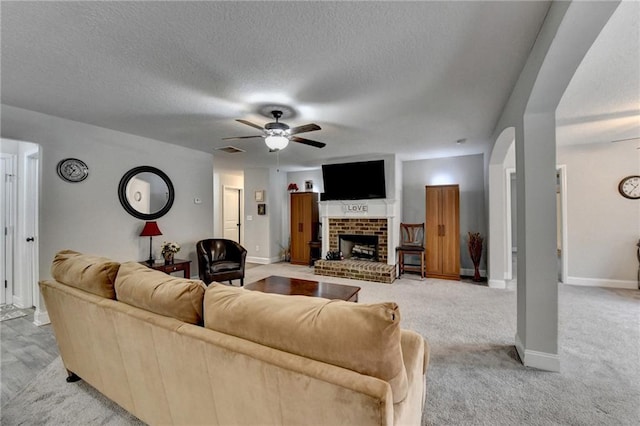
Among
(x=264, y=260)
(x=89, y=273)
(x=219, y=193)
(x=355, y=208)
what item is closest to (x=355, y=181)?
(x=355, y=208)

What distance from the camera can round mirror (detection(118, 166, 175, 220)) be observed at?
388 cm

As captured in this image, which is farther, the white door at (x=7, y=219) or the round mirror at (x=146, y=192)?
the round mirror at (x=146, y=192)

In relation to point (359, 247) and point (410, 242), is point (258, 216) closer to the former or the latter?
point (359, 247)

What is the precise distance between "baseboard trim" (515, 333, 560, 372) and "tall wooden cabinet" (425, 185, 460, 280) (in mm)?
2911

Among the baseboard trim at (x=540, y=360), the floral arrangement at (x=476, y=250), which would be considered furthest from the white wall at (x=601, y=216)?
the baseboard trim at (x=540, y=360)

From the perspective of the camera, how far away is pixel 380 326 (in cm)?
86

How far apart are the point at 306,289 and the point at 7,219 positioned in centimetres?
404

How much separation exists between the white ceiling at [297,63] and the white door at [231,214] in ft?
13.9

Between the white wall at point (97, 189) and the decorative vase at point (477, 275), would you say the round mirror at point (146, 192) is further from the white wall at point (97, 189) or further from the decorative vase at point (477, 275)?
the decorative vase at point (477, 275)

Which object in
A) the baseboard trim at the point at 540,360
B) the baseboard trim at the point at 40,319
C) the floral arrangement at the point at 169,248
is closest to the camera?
the baseboard trim at the point at 540,360

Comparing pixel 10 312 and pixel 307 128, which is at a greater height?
pixel 307 128

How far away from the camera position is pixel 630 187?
14.1ft

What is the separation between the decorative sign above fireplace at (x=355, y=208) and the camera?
18.3ft

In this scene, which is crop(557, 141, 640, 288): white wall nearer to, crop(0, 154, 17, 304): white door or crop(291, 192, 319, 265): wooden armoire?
crop(291, 192, 319, 265): wooden armoire
